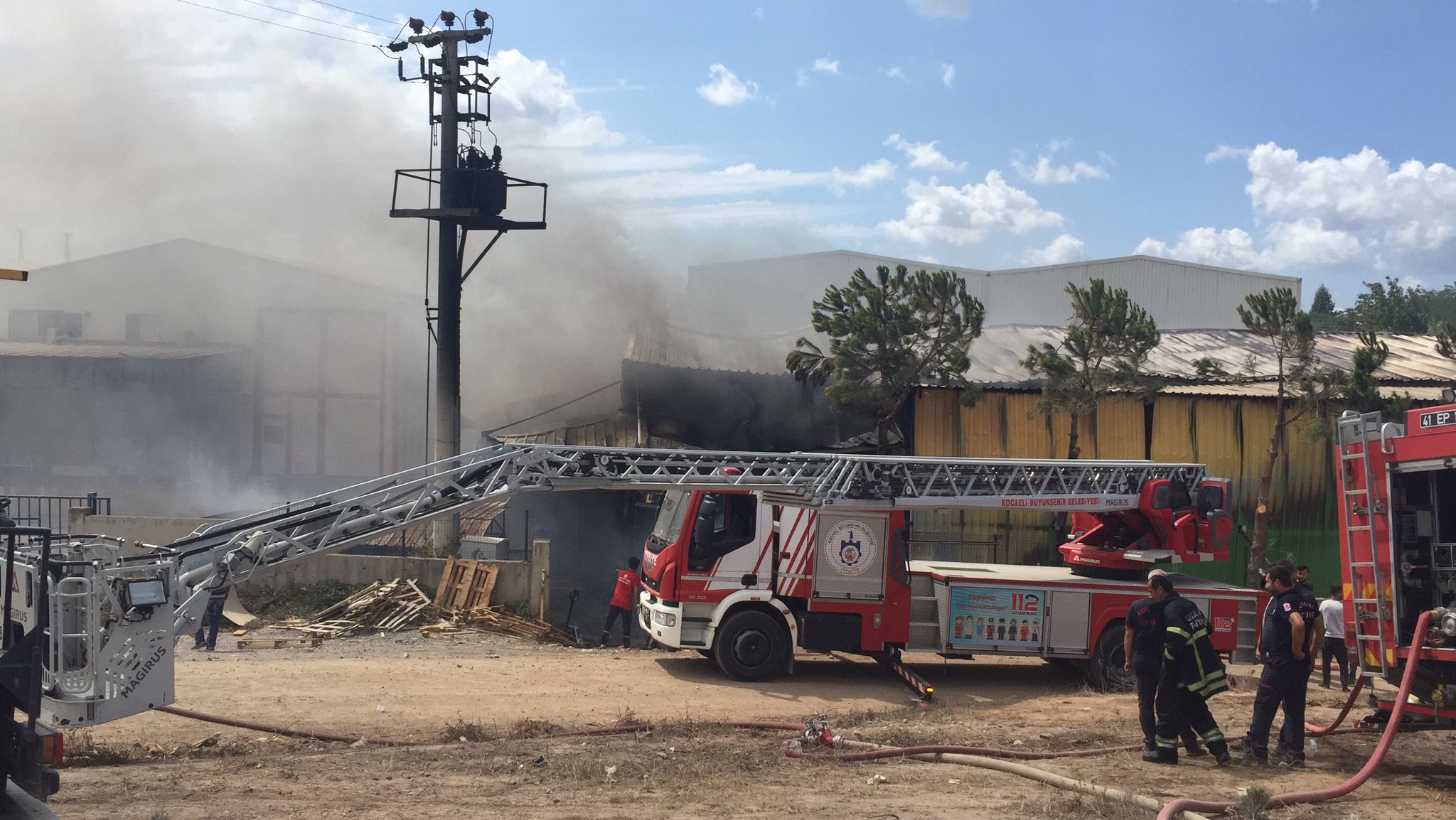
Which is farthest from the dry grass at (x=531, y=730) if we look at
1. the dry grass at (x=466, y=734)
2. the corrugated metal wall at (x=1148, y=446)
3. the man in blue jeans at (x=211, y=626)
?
the corrugated metal wall at (x=1148, y=446)

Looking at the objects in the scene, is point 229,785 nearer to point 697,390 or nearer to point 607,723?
point 607,723

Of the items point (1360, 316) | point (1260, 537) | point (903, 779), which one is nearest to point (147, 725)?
point (903, 779)

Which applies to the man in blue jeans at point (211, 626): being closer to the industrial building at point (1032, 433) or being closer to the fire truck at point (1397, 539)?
the industrial building at point (1032, 433)

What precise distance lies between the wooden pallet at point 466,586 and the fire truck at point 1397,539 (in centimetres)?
1249

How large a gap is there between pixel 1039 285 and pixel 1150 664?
112ft

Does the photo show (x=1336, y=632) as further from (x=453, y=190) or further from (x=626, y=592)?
(x=453, y=190)

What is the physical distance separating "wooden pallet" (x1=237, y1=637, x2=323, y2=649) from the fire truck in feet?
43.1

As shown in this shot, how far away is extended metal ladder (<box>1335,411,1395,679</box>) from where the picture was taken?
852 centimetres

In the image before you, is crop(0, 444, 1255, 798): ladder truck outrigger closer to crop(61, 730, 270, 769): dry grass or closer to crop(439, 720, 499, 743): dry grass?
crop(439, 720, 499, 743): dry grass

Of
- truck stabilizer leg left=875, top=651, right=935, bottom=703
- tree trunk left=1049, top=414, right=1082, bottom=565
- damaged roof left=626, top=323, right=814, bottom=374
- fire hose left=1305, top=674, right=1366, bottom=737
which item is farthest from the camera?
damaged roof left=626, top=323, right=814, bottom=374

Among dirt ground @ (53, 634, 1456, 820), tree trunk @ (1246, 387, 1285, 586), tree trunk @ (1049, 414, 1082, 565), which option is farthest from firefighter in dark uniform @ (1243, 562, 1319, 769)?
tree trunk @ (1246, 387, 1285, 586)

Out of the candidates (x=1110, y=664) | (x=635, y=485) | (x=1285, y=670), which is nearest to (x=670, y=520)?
(x=635, y=485)

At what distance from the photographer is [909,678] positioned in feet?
40.2

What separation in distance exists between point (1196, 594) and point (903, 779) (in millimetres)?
6214
